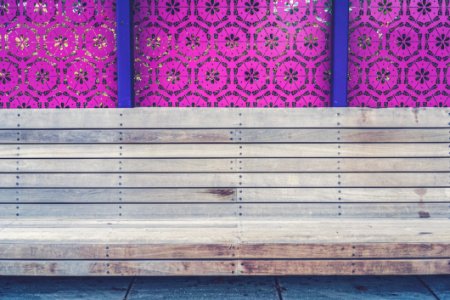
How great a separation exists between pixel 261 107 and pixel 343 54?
0.74 metres

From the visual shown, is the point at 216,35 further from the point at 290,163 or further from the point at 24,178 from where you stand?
the point at 24,178

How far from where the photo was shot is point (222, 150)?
122 inches

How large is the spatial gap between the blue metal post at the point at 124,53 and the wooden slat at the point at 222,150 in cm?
40

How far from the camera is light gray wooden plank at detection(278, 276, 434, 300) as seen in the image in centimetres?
278

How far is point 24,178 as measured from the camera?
308 centimetres

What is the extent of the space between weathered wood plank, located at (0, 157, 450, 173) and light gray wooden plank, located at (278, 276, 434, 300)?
0.79 metres

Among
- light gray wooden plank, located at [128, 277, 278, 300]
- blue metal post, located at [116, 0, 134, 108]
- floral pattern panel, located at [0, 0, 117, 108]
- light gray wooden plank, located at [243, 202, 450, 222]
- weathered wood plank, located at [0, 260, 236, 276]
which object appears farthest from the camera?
floral pattern panel, located at [0, 0, 117, 108]

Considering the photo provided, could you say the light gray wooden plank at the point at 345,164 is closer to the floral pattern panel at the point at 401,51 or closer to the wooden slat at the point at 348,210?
the wooden slat at the point at 348,210

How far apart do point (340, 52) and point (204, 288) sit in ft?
6.60

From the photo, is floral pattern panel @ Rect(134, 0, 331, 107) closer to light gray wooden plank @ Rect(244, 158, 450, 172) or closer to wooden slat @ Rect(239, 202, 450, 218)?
light gray wooden plank @ Rect(244, 158, 450, 172)

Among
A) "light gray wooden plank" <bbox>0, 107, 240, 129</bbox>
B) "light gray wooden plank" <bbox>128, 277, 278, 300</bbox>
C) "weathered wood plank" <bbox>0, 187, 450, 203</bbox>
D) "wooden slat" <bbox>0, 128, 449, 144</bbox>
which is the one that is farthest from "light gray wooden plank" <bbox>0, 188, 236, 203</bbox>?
"light gray wooden plank" <bbox>128, 277, 278, 300</bbox>

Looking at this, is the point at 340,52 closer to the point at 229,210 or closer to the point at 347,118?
the point at 347,118

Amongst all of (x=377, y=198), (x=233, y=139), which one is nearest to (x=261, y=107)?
(x=233, y=139)

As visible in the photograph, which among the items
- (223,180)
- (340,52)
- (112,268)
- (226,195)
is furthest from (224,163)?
(340,52)
